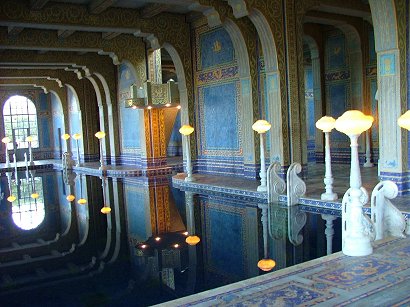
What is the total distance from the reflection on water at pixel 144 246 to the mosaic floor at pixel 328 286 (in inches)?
19.3

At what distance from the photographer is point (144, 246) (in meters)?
5.70

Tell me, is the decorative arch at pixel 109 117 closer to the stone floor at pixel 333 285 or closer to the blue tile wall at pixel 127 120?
the blue tile wall at pixel 127 120

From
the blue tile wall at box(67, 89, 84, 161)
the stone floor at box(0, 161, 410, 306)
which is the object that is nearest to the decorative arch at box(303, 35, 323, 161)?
the stone floor at box(0, 161, 410, 306)

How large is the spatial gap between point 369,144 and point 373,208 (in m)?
7.29

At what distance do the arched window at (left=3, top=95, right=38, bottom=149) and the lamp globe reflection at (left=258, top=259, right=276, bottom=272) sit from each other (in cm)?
2196

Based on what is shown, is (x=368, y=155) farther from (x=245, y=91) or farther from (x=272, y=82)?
(x=272, y=82)

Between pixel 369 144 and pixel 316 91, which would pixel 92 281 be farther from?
pixel 316 91

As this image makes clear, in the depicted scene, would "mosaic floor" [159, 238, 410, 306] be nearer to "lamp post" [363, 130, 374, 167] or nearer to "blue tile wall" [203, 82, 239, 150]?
"blue tile wall" [203, 82, 239, 150]

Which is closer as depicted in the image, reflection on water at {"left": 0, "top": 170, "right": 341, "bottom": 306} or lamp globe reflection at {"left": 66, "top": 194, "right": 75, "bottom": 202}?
reflection on water at {"left": 0, "top": 170, "right": 341, "bottom": 306}

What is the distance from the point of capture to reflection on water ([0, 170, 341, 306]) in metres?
4.16

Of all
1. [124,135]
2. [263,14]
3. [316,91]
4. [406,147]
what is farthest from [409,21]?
[124,135]

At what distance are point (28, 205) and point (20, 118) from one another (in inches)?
637

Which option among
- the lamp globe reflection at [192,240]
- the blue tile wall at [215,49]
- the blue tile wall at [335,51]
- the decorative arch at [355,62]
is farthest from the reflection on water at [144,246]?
the blue tile wall at [335,51]

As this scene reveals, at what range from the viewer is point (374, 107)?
11938mm
